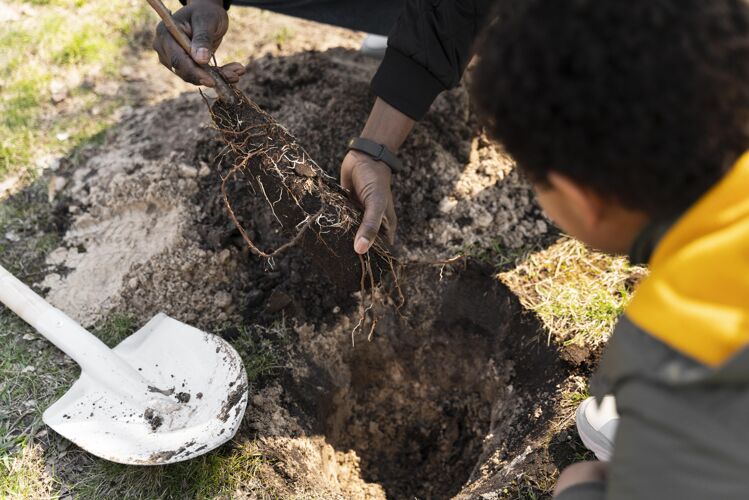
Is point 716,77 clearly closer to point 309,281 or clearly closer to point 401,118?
point 401,118

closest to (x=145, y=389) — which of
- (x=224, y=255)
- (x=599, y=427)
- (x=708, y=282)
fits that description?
(x=224, y=255)

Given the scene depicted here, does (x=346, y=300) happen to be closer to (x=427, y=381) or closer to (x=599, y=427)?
(x=427, y=381)

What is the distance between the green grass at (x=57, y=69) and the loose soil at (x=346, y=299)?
0.37 meters

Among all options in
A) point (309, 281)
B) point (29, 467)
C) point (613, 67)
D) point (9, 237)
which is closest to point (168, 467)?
point (29, 467)

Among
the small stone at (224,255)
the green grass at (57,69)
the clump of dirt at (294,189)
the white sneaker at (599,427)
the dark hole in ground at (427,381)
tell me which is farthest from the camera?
the green grass at (57,69)

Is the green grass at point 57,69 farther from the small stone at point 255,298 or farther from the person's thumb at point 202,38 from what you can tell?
the small stone at point 255,298

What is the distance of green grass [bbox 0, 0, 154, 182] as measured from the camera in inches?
106

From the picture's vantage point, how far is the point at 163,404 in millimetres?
1894

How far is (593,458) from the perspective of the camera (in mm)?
1694

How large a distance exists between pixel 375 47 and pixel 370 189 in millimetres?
1139

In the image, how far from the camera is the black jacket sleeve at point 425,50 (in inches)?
77.8

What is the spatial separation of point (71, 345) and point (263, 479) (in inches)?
28.7

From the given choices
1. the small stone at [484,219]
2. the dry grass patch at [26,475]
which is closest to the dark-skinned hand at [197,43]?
the small stone at [484,219]

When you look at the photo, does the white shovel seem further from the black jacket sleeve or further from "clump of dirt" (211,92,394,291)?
the black jacket sleeve
